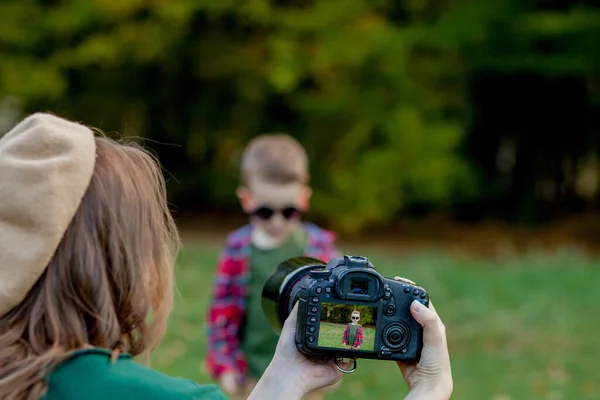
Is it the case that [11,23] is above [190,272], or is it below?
above

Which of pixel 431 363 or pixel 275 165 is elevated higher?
pixel 431 363

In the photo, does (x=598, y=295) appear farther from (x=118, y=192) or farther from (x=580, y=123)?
(x=580, y=123)

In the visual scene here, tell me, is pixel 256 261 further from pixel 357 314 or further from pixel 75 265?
pixel 75 265

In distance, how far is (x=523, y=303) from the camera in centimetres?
865

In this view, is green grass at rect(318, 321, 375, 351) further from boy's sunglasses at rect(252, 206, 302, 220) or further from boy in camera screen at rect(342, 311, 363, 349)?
boy's sunglasses at rect(252, 206, 302, 220)

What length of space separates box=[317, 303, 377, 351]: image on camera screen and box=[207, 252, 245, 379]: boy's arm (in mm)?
2073

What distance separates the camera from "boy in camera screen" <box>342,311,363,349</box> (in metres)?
2.02

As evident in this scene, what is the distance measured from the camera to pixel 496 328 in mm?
7773

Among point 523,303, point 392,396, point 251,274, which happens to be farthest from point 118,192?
point 523,303

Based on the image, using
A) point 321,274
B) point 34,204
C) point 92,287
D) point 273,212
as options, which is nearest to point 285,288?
point 321,274

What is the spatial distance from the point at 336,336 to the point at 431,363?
0.23 metres

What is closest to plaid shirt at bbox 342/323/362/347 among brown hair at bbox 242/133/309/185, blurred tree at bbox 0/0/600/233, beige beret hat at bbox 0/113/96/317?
beige beret hat at bbox 0/113/96/317

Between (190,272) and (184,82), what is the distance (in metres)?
6.34

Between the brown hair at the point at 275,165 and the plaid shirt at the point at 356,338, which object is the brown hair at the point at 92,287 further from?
the brown hair at the point at 275,165
